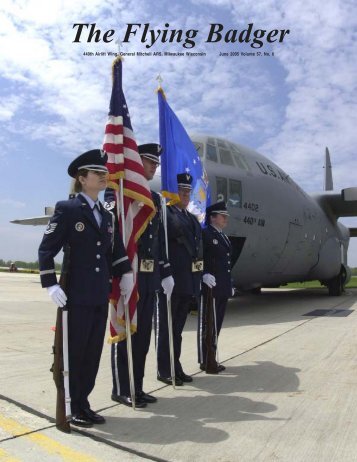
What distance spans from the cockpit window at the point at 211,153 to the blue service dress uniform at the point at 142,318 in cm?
486

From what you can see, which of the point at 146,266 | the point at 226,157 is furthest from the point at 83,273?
the point at 226,157

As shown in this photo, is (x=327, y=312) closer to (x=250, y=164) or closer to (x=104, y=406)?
(x=250, y=164)

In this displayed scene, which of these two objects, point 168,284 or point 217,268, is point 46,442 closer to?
point 168,284

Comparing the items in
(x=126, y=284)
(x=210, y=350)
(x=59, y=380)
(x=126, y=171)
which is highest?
(x=126, y=171)

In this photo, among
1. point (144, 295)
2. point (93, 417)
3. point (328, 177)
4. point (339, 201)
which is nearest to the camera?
point (93, 417)

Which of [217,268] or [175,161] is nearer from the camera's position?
[217,268]

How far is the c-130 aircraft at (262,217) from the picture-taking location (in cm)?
853

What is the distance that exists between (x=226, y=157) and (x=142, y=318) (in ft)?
18.6

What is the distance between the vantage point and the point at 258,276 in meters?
9.84

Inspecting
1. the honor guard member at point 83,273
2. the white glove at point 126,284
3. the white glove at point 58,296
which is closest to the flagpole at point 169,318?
the white glove at point 126,284

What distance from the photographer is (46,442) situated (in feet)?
8.80

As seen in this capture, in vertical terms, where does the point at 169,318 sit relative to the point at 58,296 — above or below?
below

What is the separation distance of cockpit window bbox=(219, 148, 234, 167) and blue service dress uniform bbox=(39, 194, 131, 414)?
585 cm

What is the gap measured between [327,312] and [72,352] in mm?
7967
